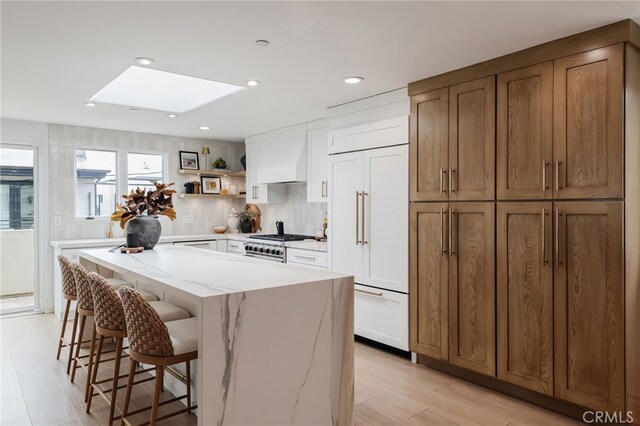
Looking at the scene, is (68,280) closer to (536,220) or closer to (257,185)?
(257,185)

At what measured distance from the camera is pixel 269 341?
1.97 metres

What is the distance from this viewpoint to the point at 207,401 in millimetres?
1777

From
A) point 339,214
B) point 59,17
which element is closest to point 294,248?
point 339,214

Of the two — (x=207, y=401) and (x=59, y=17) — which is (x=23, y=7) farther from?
(x=207, y=401)

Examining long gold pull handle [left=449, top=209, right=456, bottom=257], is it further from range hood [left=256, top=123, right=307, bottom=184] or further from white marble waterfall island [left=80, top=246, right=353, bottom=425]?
range hood [left=256, top=123, right=307, bottom=184]

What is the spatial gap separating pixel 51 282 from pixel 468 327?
16.1 feet

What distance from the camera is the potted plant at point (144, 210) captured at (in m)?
3.38

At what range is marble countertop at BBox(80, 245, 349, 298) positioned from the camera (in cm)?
200

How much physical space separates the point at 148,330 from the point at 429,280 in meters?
2.19

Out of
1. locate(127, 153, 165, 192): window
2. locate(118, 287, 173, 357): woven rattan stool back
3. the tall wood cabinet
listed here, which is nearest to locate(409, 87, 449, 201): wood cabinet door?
the tall wood cabinet

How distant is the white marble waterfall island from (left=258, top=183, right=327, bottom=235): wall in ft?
9.93

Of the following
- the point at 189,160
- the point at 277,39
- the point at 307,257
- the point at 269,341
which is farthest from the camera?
the point at 189,160

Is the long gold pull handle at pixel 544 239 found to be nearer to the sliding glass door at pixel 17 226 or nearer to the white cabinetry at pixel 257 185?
the white cabinetry at pixel 257 185

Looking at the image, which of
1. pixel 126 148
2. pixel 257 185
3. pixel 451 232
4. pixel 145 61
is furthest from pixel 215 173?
pixel 451 232
